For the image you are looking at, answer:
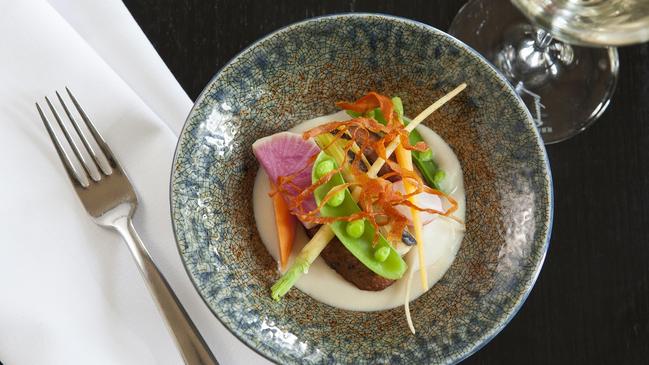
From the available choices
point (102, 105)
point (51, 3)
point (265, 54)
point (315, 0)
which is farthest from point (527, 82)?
point (51, 3)

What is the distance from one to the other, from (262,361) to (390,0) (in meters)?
0.75

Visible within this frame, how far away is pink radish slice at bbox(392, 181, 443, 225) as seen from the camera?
1.27 m

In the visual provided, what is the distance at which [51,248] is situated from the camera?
4.34ft

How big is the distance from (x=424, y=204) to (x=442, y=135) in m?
0.16

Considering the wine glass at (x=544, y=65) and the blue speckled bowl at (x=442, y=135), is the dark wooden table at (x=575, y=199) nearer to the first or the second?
the wine glass at (x=544, y=65)

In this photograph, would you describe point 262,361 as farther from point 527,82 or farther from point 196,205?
point 527,82

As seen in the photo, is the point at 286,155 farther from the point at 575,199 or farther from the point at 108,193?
the point at 575,199

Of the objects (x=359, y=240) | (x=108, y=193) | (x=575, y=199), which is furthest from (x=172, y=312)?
(x=575, y=199)

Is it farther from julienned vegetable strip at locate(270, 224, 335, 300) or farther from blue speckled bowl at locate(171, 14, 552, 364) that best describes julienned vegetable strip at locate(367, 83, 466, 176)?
julienned vegetable strip at locate(270, 224, 335, 300)

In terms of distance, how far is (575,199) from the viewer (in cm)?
145

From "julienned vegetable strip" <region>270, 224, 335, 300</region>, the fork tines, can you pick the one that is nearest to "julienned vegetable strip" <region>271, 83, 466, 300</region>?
"julienned vegetable strip" <region>270, 224, 335, 300</region>

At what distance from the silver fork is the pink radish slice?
0.42 metres

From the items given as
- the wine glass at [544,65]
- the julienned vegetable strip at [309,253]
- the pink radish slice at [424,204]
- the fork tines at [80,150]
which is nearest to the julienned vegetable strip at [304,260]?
the julienned vegetable strip at [309,253]

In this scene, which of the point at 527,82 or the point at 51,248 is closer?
the point at 51,248
